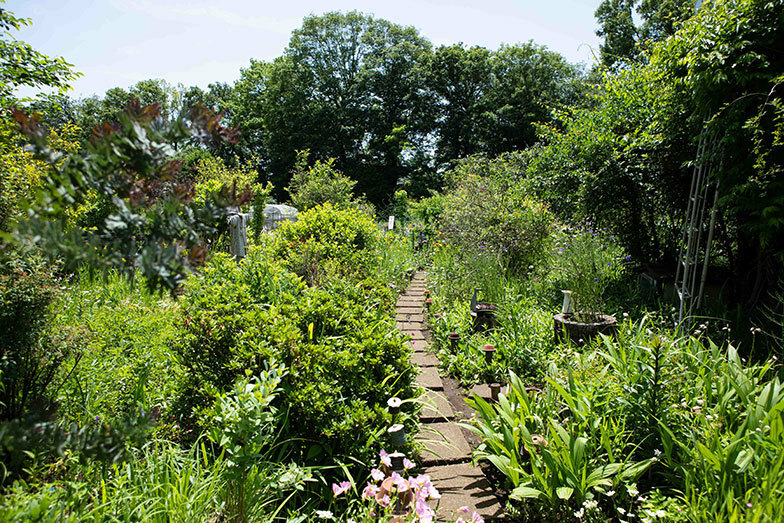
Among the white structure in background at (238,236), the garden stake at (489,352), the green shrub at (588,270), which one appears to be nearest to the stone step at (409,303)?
the green shrub at (588,270)

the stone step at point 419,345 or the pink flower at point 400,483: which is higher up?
the pink flower at point 400,483

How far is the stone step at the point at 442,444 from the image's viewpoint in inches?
92.7

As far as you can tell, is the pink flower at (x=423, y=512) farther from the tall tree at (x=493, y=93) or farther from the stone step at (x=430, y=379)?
the tall tree at (x=493, y=93)

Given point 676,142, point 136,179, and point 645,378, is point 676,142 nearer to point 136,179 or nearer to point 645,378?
point 645,378

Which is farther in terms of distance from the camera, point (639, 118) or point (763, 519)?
point (639, 118)

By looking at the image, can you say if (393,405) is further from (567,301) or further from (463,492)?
(567,301)

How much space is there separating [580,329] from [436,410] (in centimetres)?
165

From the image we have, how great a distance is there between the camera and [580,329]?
354 cm

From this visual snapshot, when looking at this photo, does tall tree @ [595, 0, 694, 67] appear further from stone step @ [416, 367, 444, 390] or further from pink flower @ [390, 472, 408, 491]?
pink flower @ [390, 472, 408, 491]

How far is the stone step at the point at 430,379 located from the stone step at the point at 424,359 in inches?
4.3

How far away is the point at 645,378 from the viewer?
2080 mm

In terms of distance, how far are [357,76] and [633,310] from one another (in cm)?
2584

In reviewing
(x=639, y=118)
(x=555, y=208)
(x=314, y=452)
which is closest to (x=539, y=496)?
(x=314, y=452)

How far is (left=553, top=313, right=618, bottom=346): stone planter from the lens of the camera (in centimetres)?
354
